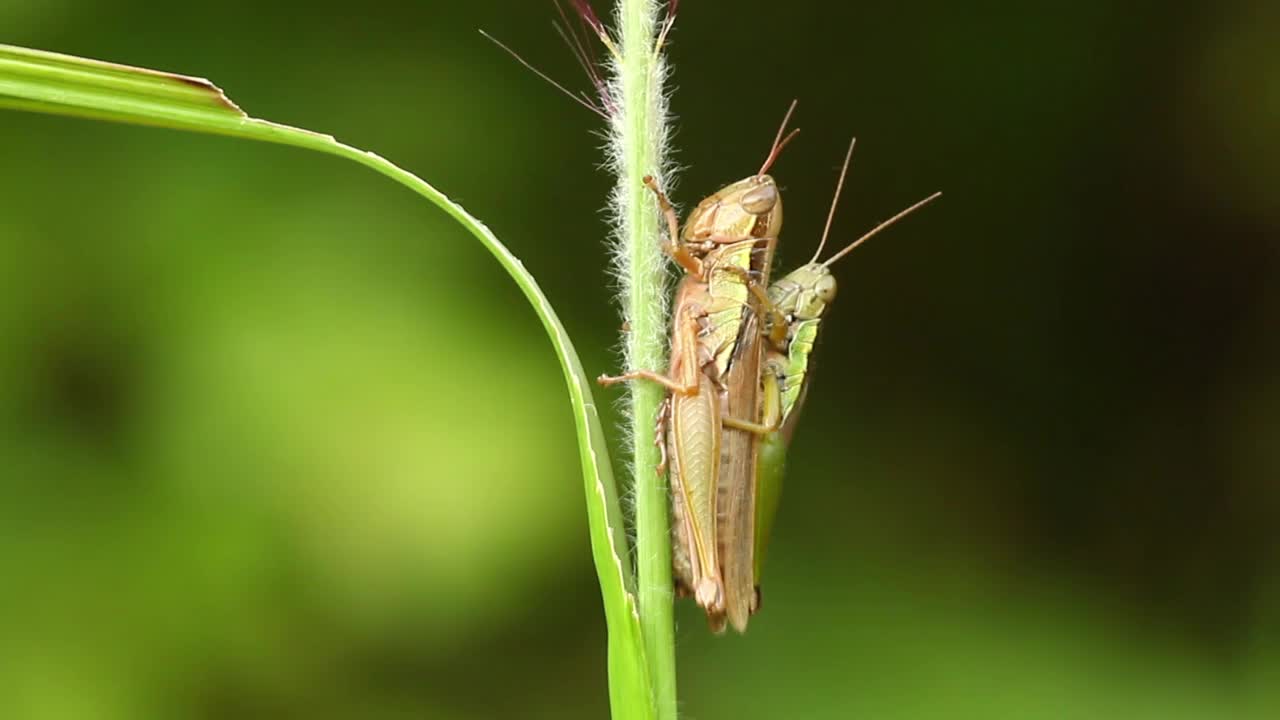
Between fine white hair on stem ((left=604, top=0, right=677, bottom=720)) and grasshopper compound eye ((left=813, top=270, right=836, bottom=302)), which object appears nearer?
fine white hair on stem ((left=604, top=0, right=677, bottom=720))

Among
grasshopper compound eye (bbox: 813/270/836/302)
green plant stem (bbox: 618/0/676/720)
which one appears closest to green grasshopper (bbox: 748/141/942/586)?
grasshopper compound eye (bbox: 813/270/836/302)

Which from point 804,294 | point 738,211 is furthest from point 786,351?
point 738,211

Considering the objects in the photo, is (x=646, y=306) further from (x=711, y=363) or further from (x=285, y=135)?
(x=711, y=363)

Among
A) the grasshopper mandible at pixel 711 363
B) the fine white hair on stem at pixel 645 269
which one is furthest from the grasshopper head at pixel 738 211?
the fine white hair on stem at pixel 645 269

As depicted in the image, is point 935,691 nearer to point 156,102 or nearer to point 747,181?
point 747,181

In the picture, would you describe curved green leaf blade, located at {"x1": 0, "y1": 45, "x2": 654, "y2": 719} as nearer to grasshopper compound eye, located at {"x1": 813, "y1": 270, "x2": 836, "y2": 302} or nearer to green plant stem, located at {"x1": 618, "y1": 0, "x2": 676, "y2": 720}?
green plant stem, located at {"x1": 618, "y1": 0, "x2": 676, "y2": 720}

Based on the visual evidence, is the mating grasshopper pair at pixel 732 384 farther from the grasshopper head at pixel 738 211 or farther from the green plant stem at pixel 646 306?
the green plant stem at pixel 646 306
